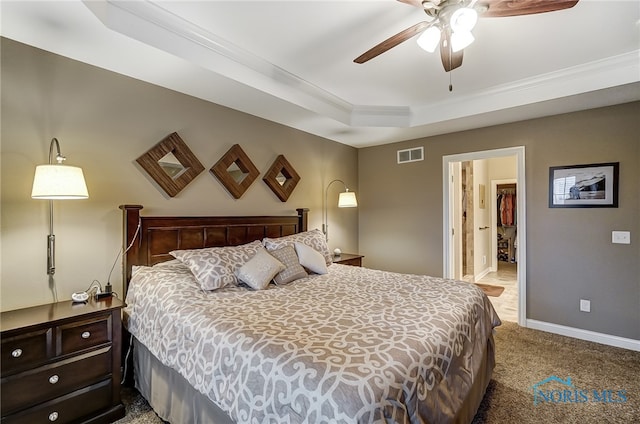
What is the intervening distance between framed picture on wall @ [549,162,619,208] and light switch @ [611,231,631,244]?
28 cm

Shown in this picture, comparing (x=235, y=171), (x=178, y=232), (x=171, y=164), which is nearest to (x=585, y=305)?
(x=235, y=171)

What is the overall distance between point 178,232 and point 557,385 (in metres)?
3.42

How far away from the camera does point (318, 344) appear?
4.40 ft

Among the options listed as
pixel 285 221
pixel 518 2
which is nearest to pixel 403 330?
pixel 518 2

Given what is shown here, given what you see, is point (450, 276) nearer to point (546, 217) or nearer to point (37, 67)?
point (546, 217)

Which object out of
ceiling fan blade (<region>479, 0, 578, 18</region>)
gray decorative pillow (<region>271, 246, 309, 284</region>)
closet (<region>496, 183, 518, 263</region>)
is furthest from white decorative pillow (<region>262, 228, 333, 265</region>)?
closet (<region>496, 183, 518, 263</region>)

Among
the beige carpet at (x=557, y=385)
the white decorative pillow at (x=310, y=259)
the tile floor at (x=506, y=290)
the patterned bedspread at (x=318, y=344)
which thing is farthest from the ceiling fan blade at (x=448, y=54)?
the tile floor at (x=506, y=290)

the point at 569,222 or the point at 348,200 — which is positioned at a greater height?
the point at 348,200

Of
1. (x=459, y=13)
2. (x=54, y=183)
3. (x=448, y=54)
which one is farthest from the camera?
(x=448, y=54)

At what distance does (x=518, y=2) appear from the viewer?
5.08 feet

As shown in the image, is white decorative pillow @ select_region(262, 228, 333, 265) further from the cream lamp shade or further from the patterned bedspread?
the cream lamp shade

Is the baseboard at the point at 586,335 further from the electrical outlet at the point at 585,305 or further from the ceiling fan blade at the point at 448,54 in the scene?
the ceiling fan blade at the point at 448,54

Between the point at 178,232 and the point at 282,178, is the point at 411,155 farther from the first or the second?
the point at 178,232

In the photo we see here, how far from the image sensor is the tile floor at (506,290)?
397 centimetres
